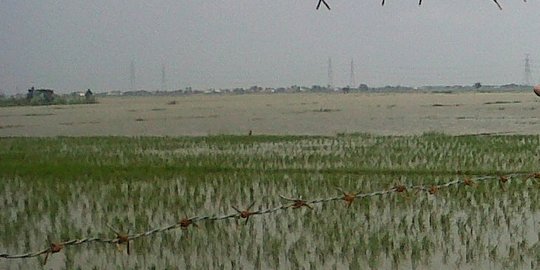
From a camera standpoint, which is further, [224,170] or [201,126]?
[201,126]

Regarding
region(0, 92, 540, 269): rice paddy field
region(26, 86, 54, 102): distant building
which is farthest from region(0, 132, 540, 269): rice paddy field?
region(26, 86, 54, 102): distant building

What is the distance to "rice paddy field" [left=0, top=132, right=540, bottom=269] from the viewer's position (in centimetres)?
405

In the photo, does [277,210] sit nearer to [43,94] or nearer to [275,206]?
[275,206]

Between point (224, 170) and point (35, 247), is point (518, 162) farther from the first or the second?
point (35, 247)

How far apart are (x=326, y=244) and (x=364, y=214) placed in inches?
39.6

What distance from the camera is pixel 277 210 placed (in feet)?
11.9

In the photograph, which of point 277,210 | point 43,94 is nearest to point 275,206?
point 277,210

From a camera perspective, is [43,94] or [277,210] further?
[43,94]

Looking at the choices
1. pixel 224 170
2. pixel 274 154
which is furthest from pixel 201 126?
pixel 224 170

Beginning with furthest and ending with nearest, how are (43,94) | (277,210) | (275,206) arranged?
(43,94) < (275,206) < (277,210)

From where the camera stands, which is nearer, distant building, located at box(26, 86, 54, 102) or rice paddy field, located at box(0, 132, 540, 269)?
rice paddy field, located at box(0, 132, 540, 269)

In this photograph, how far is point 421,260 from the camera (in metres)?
4.01

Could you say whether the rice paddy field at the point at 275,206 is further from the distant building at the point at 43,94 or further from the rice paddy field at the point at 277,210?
the distant building at the point at 43,94

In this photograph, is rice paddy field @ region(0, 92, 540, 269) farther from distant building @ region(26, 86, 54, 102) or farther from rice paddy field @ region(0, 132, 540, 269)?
distant building @ region(26, 86, 54, 102)
